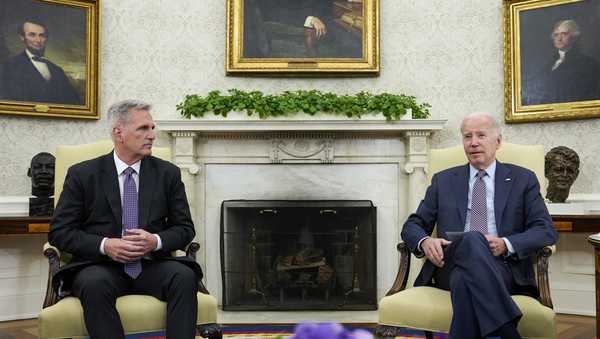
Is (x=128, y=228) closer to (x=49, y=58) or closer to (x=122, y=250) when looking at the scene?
(x=122, y=250)

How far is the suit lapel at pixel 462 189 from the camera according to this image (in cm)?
329

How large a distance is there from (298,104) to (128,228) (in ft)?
8.50

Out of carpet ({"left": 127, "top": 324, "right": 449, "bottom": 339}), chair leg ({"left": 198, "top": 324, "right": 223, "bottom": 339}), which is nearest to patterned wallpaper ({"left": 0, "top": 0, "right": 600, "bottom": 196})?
carpet ({"left": 127, "top": 324, "right": 449, "bottom": 339})

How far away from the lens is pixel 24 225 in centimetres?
456

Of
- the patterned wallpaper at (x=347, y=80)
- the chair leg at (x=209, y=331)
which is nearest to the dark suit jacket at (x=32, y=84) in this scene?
the patterned wallpaper at (x=347, y=80)

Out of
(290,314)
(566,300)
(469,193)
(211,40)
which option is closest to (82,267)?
(469,193)

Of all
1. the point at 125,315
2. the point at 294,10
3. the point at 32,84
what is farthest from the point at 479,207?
the point at 32,84

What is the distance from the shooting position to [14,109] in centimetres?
521

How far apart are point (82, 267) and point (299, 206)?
9.19 ft

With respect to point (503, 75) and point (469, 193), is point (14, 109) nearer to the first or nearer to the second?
point (469, 193)

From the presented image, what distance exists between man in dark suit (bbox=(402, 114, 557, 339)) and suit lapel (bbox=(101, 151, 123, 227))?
1.59 meters

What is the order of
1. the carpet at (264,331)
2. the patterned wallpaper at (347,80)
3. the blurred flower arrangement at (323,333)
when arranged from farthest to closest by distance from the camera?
the patterned wallpaper at (347,80), the carpet at (264,331), the blurred flower arrangement at (323,333)

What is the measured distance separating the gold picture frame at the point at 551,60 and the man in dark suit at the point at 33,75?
14.0 ft

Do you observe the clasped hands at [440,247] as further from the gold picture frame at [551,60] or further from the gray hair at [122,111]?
the gold picture frame at [551,60]
